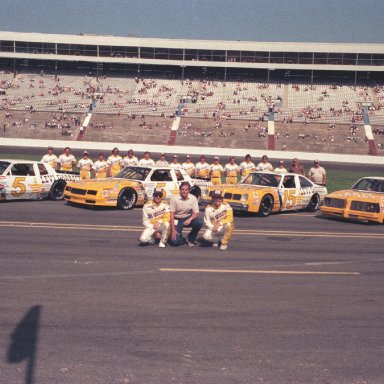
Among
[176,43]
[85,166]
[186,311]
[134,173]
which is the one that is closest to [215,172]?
[134,173]

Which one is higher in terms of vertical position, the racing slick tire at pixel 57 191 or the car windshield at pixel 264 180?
the car windshield at pixel 264 180

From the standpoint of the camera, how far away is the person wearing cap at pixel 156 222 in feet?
37.6

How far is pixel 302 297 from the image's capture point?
8117mm

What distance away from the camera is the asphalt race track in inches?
214

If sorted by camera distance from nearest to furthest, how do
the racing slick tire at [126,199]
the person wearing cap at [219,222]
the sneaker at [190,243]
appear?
the person wearing cap at [219,222]
the sneaker at [190,243]
the racing slick tire at [126,199]

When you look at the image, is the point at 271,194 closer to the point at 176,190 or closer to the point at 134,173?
the point at 176,190

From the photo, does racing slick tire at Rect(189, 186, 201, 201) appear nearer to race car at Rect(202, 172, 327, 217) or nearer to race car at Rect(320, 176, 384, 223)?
race car at Rect(202, 172, 327, 217)

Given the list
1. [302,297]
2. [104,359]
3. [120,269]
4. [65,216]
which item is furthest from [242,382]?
[65,216]

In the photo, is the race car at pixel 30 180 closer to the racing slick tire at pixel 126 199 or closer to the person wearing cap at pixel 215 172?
the racing slick tire at pixel 126 199

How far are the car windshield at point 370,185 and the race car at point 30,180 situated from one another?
8.68 metres

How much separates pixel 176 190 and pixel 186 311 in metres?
11.1

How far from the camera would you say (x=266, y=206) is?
1719 cm

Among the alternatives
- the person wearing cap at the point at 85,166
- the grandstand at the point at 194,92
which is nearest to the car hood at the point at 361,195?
the person wearing cap at the point at 85,166

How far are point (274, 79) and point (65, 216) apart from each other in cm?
5510
